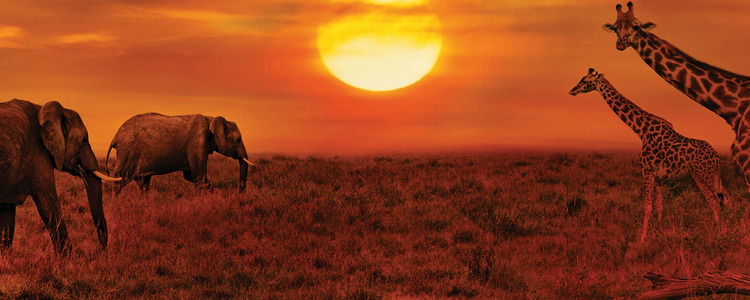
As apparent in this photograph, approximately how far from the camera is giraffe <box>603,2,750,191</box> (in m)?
6.98

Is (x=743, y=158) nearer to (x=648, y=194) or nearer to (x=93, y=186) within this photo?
(x=648, y=194)

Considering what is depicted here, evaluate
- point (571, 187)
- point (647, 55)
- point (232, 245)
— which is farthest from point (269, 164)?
point (647, 55)

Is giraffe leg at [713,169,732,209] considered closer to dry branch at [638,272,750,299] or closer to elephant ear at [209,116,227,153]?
dry branch at [638,272,750,299]

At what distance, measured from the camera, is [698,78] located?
7484mm

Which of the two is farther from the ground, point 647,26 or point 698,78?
point 647,26

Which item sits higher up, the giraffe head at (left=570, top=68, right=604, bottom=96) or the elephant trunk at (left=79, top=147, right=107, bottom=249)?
the giraffe head at (left=570, top=68, right=604, bottom=96)

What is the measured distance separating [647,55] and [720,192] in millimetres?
5207

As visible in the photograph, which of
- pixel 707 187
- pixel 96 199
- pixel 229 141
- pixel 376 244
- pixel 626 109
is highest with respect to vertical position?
pixel 626 109

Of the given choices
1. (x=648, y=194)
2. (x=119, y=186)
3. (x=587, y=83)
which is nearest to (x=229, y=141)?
(x=119, y=186)

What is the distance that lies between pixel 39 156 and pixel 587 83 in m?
9.22

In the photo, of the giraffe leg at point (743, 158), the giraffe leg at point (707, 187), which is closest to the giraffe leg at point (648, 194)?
the giraffe leg at point (707, 187)

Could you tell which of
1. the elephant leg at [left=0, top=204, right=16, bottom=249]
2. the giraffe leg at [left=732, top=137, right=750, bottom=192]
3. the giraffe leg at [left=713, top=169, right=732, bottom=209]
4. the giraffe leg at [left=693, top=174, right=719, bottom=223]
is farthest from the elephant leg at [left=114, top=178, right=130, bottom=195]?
the giraffe leg at [left=732, top=137, right=750, bottom=192]

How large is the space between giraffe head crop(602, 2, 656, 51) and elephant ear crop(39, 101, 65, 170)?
713 cm

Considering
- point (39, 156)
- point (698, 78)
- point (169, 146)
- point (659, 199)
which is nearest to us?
point (698, 78)
